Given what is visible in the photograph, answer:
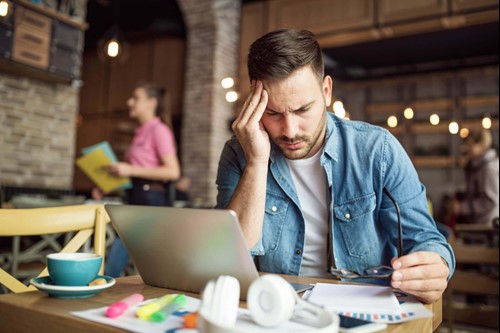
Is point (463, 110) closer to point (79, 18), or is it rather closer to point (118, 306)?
point (79, 18)

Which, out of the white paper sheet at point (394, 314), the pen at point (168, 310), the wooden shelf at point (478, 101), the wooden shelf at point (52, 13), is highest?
the wooden shelf at point (52, 13)

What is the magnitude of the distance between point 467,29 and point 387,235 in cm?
501

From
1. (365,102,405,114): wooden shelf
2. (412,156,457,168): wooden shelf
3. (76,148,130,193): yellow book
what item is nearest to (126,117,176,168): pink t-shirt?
(76,148,130,193): yellow book

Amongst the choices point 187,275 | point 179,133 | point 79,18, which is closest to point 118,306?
point 187,275

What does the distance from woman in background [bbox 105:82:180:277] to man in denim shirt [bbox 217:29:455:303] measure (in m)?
1.63

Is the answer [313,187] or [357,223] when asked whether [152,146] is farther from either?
[357,223]

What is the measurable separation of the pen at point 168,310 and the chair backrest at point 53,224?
19.2 inches

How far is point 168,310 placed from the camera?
708 mm

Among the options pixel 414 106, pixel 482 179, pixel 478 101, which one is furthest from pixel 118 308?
pixel 414 106

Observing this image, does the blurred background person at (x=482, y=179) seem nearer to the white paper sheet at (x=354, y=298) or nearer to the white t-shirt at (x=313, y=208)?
the white t-shirt at (x=313, y=208)

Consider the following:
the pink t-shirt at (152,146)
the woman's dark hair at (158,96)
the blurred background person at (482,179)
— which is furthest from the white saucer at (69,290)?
the blurred background person at (482,179)

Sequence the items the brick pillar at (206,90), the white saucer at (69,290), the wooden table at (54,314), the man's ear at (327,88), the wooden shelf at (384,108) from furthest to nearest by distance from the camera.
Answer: the wooden shelf at (384,108)
the brick pillar at (206,90)
the man's ear at (327,88)
the white saucer at (69,290)
the wooden table at (54,314)

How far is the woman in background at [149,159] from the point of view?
2.96 m

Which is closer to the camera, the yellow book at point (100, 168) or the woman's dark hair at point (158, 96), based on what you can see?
the yellow book at point (100, 168)
